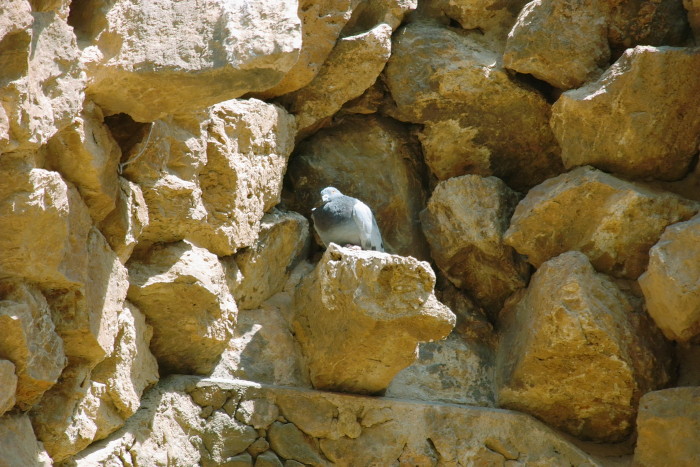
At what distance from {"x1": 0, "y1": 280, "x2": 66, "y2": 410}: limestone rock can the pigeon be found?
1.55 meters

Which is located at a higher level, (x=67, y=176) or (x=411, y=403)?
(x=67, y=176)

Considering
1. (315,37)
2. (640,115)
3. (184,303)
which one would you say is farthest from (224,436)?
(640,115)

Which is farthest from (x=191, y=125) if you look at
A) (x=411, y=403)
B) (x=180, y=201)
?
(x=411, y=403)

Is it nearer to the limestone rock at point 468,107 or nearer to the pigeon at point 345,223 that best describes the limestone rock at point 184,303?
the pigeon at point 345,223

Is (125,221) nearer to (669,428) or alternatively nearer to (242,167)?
(242,167)

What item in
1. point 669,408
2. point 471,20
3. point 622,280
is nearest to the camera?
point 669,408

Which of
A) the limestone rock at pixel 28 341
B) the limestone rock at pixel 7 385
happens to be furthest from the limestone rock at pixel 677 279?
the limestone rock at pixel 7 385

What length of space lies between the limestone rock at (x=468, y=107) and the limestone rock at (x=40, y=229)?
2.19 m

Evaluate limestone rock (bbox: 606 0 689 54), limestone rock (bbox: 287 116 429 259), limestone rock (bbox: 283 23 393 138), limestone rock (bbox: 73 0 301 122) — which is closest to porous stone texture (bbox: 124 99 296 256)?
limestone rock (bbox: 283 23 393 138)

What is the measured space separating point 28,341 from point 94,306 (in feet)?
1.07

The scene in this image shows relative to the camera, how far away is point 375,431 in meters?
3.58

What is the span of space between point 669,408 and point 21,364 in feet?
8.26

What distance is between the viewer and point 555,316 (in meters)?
3.63

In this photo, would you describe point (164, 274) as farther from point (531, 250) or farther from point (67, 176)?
point (531, 250)
